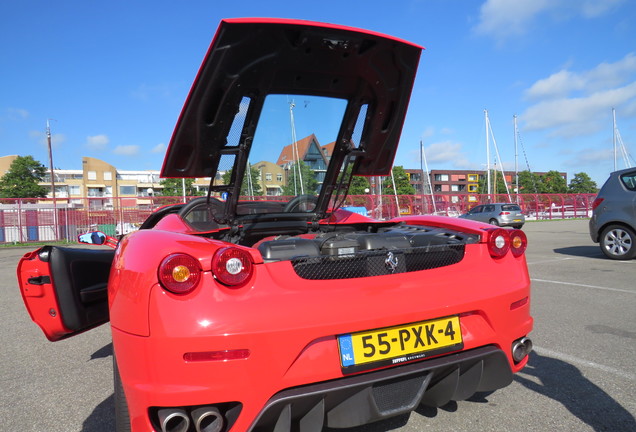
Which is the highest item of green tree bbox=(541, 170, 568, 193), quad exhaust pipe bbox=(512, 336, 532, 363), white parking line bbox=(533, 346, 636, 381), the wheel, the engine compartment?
green tree bbox=(541, 170, 568, 193)

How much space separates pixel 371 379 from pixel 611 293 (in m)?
4.71

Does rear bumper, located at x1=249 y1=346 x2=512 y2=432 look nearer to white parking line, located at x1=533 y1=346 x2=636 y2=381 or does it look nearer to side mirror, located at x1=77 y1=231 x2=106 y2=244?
white parking line, located at x1=533 y1=346 x2=636 y2=381

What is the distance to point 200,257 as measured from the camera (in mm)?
1610

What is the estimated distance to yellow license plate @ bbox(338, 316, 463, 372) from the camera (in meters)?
1.67

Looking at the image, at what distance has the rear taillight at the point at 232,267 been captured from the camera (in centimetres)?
158

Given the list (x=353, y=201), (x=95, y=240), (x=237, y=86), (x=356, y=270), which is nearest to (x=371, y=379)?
(x=356, y=270)

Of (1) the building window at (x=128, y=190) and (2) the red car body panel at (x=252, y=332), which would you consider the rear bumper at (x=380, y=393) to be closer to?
(2) the red car body panel at (x=252, y=332)

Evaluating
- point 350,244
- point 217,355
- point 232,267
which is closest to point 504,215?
point 350,244

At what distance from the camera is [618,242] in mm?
7793

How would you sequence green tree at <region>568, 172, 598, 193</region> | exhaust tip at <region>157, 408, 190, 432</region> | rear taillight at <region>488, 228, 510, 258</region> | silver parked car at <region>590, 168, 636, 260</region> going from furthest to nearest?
green tree at <region>568, 172, 598, 193</region> < silver parked car at <region>590, 168, 636, 260</region> < rear taillight at <region>488, 228, 510, 258</region> < exhaust tip at <region>157, 408, 190, 432</region>

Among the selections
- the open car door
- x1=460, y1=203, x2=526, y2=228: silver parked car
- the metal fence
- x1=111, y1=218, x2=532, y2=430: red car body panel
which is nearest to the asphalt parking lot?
the open car door

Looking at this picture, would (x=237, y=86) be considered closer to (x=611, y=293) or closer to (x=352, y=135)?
(x=352, y=135)

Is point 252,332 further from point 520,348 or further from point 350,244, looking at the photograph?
point 520,348

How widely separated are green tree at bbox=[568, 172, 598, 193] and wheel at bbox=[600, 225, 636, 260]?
94337 millimetres
